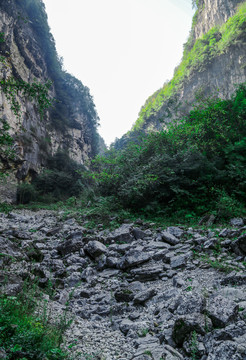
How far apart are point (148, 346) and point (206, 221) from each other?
5638 millimetres

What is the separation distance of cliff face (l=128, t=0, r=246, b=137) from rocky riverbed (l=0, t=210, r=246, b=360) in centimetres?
2104

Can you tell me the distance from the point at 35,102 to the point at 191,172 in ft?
42.6

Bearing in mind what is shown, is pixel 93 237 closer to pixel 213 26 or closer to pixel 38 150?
pixel 38 150

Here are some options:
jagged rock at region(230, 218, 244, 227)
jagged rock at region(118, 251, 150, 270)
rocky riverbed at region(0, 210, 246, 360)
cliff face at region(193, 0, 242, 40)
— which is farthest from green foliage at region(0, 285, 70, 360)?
cliff face at region(193, 0, 242, 40)

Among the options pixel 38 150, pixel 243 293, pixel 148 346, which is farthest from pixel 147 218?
pixel 38 150

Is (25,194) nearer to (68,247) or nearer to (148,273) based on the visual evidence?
(68,247)

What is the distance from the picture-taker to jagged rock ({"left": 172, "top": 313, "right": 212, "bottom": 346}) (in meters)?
2.25

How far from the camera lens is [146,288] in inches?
157

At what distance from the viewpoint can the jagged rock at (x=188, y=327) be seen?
225 centimetres

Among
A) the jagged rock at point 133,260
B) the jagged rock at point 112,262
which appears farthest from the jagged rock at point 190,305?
the jagged rock at point 112,262

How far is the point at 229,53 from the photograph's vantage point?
29.2 meters

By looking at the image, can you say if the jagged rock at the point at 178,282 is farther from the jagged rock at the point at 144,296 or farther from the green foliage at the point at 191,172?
the green foliage at the point at 191,172

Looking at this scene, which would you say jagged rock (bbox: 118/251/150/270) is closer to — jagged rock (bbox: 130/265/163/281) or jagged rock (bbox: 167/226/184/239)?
jagged rock (bbox: 130/265/163/281)

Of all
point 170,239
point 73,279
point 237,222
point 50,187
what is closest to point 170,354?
point 73,279
